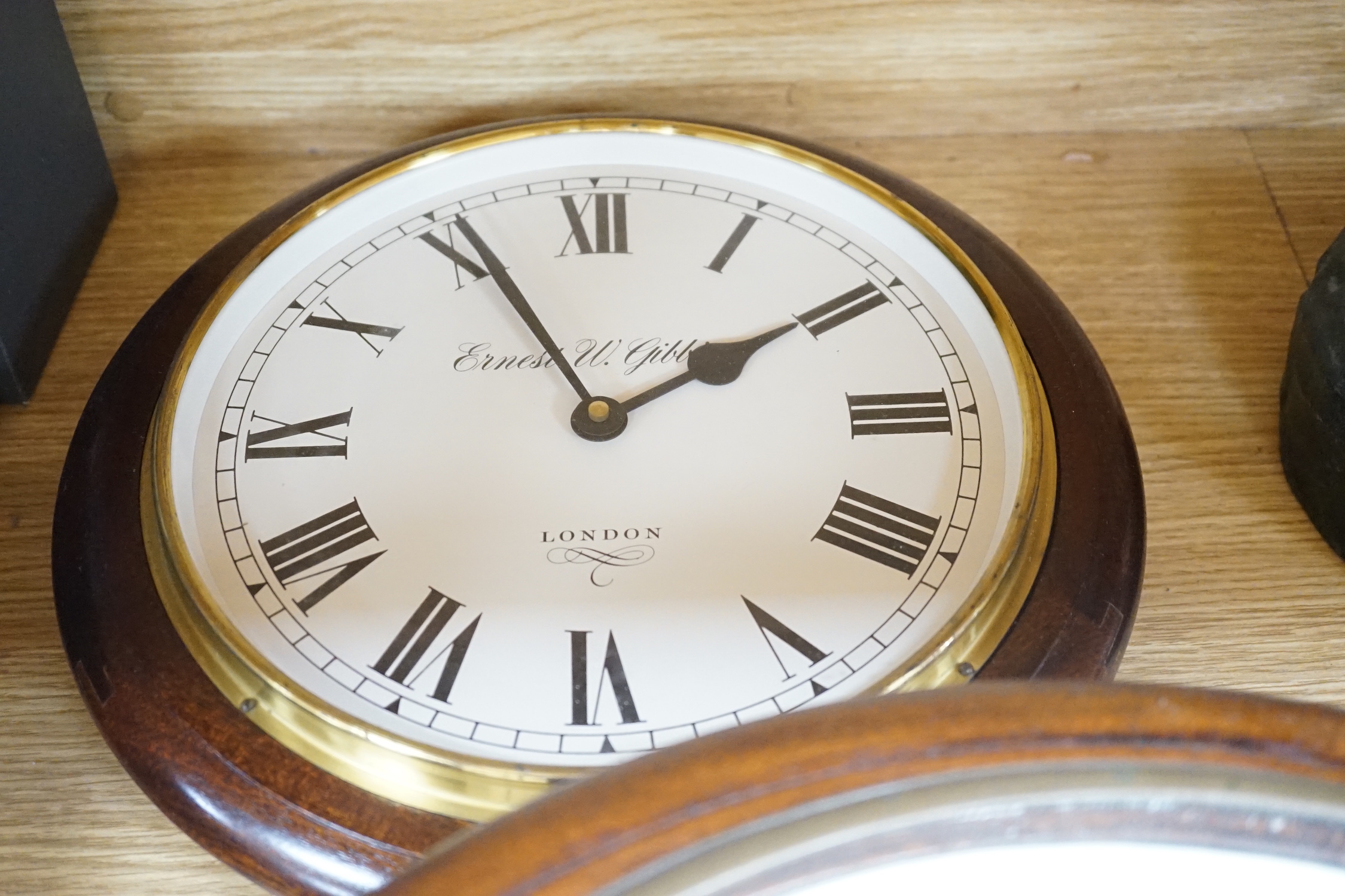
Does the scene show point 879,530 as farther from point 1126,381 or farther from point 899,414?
point 1126,381

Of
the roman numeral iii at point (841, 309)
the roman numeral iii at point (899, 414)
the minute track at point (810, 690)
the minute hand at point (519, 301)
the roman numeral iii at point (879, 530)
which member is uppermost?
the minute hand at point (519, 301)

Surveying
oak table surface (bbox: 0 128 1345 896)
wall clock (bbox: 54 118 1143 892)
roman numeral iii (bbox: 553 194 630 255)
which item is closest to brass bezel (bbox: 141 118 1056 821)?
wall clock (bbox: 54 118 1143 892)

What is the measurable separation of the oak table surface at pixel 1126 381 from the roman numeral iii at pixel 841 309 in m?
0.20

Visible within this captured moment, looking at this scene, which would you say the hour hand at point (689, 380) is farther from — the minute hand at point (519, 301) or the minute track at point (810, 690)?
the minute track at point (810, 690)

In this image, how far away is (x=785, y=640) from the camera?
0.63 m

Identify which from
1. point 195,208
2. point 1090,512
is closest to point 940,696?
point 1090,512

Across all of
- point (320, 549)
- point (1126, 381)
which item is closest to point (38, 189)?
point (320, 549)

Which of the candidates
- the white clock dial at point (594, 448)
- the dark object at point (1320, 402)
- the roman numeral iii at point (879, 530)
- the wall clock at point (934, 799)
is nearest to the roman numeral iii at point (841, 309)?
the white clock dial at point (594, 448)

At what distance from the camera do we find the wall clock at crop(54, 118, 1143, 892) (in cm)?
60

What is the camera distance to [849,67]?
3.26 feet

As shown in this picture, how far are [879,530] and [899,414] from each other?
90 mm

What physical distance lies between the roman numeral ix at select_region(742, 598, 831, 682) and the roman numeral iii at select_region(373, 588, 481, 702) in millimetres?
149

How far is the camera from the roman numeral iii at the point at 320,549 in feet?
2.17

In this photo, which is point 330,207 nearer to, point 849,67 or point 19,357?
point 19,357
